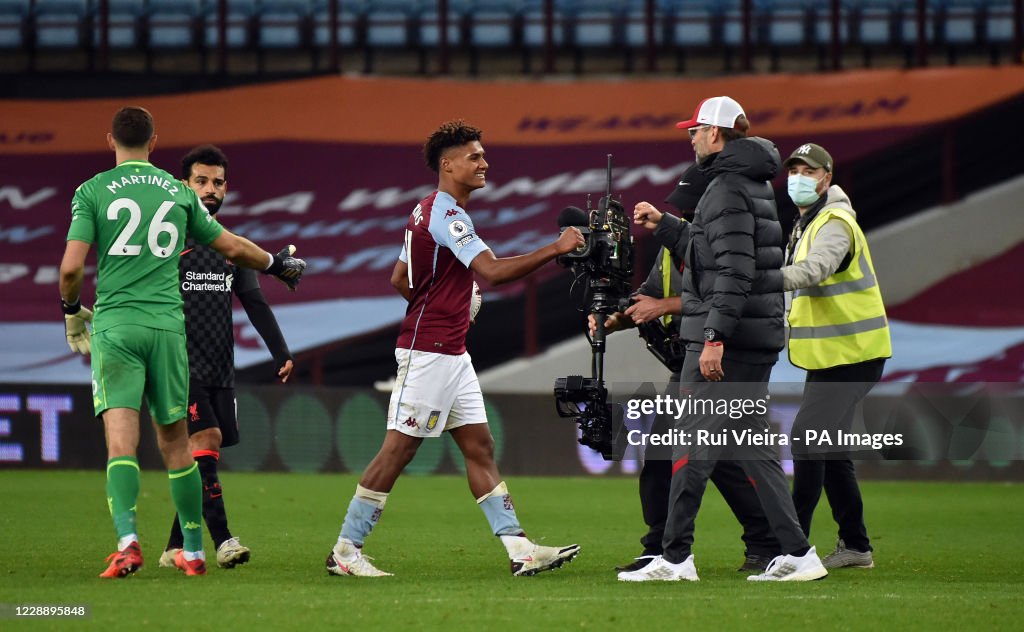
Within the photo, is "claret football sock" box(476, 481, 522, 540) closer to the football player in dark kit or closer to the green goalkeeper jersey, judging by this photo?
the football player in dark kit

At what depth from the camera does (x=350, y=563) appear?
6.99 m

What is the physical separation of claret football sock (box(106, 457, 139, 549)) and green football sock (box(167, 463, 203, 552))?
0.94 feet

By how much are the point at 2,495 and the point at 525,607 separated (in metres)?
7.15

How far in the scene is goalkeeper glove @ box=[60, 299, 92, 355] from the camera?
668 cm

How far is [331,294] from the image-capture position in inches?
771

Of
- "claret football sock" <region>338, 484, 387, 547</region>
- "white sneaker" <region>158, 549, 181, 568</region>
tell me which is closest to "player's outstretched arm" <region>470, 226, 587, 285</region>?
"claret football sock" <region>338, 484, 387, 547</region>

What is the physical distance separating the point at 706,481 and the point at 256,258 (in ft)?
7.29

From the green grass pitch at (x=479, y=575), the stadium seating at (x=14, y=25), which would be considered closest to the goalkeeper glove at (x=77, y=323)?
the green grass pitch at (x=479, y=575)

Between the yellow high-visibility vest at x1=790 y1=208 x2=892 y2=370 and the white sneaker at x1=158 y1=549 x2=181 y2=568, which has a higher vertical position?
the yellow high-visibility vest at x1=790 y1=208 x2=892 y2=370

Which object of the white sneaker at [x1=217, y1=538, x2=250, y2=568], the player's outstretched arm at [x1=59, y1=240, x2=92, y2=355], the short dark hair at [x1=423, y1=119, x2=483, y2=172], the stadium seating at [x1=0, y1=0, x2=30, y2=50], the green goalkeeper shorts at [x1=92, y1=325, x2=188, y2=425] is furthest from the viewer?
the stadium seating at [x1=0, y1=0, x2=30, y2=50]

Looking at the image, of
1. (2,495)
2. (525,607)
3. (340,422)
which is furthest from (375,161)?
(525,607)

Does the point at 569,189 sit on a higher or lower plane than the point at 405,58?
Result: lower

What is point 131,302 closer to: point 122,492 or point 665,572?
point 122,492

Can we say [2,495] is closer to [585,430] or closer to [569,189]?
[585,430]
